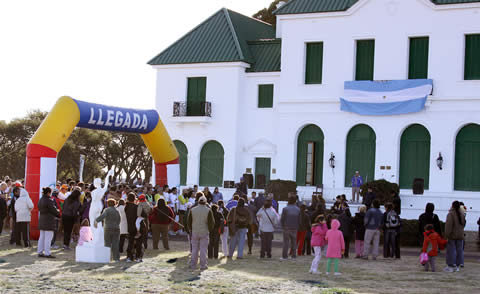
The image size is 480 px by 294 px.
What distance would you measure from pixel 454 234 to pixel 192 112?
22.7 m

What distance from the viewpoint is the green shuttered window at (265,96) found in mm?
39938

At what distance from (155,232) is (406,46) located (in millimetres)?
16762

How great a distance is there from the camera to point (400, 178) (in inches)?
1407

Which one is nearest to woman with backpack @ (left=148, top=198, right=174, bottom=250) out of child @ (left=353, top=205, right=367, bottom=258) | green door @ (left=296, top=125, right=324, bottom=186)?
child @ (left=353, top=205, right=367, bottom=258)

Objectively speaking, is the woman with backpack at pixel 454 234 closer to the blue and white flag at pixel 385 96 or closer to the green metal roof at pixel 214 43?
the blue and white flag at pixel 385 96

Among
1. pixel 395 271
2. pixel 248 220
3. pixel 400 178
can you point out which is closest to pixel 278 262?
pixel 248 220

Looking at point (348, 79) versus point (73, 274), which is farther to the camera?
point (348, 79)

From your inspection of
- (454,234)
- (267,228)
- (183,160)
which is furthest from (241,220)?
(183,160)

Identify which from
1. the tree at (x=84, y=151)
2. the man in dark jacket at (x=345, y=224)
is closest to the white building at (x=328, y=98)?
the man in dark jacket at (x=345, y=224)

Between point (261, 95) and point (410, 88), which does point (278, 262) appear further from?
point (261, 95)

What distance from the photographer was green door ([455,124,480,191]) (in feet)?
113

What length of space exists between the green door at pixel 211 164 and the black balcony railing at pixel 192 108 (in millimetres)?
1592

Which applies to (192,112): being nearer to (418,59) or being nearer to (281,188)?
(281,188)

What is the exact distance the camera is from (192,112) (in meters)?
41.1
